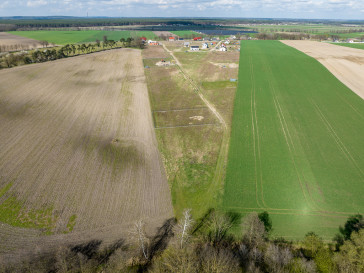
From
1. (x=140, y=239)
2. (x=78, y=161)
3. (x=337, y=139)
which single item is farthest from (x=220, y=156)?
(x=78, y=161)

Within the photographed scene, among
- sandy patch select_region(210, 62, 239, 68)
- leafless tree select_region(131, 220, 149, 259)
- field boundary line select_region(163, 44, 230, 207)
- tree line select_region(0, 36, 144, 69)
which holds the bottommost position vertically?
leafless tree select_region(131, 220, 149, 259)

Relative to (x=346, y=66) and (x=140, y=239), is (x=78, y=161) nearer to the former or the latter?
(x=140, y=239)

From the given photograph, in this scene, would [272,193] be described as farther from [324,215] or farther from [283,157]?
[283,157]

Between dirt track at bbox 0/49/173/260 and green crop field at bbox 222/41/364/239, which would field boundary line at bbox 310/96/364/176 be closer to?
green crop field at bbox 222/41/364/239

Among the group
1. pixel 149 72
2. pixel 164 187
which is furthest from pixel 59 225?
pixel 149 72

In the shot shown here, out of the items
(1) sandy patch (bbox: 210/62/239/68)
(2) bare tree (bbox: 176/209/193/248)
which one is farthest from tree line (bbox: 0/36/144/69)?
(2) bare tree (bbox: 176/209/193/248)

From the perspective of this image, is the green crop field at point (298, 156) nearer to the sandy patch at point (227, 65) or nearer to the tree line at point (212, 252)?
the tree line at point (212, 252)
